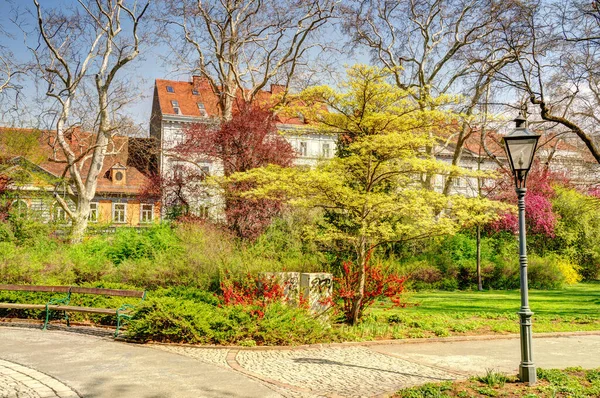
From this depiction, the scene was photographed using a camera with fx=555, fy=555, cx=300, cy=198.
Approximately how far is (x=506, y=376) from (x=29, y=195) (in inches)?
848

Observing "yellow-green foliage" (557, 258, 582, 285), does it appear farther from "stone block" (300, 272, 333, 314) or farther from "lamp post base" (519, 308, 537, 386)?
"lamp post base" (519, 308, 537, 386)

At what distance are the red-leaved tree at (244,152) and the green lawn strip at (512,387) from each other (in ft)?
40.3

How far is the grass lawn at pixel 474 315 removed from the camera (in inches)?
467

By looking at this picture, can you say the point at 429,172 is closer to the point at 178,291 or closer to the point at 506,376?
the point at 506,376

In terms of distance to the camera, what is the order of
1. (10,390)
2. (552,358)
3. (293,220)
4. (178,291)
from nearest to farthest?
(10,390)
(552,358)
(178,291)
(293,220)

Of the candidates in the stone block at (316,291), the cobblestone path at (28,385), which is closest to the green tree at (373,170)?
the stone block at (316,291)

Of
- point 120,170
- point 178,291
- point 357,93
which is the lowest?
point 178,291

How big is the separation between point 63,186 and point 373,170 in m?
18.9

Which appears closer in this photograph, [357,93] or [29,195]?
[357,93]

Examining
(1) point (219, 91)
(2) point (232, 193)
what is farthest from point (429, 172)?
(1) point (219, 91)

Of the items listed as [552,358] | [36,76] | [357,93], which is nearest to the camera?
[552,358]

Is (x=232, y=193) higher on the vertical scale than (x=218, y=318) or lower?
higher

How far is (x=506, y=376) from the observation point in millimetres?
7422

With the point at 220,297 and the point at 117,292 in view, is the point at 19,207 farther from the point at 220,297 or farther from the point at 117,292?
the point at 220,297
